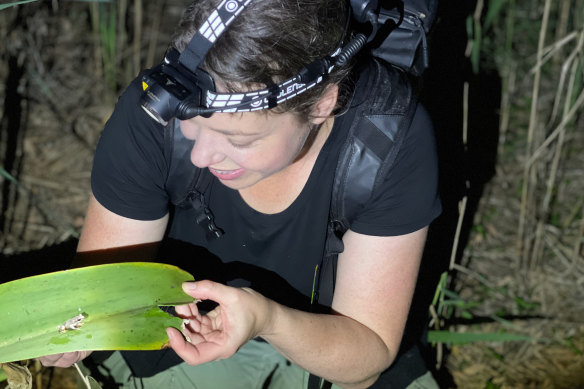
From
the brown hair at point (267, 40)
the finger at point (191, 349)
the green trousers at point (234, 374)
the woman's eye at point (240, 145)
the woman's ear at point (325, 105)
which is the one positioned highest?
the brown hair at point (267, 40)

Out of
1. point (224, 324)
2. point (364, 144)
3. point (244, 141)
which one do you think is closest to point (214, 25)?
point (244, 141)

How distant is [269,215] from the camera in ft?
5.28

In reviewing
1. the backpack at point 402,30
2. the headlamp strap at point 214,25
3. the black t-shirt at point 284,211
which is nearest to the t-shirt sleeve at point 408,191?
the black t-shirt at point 284,211

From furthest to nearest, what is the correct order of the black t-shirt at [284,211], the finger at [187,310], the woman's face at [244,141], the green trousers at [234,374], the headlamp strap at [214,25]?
the green trousers at [234,374], the black t-shirt at [284,211], the finger at [187,310], the woman's face at [244,141], the headlamp strap at [214,25]

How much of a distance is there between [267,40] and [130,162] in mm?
461

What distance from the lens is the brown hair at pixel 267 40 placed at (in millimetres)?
1218

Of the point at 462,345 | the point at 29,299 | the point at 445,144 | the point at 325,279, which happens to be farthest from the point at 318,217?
the point at 445,144

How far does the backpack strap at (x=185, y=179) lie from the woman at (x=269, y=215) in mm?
25

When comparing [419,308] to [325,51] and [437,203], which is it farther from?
[325,51]

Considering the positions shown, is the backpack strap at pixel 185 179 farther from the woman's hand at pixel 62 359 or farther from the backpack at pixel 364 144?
the woman's hand at pixel 62 359

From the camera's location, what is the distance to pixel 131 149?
150 cm

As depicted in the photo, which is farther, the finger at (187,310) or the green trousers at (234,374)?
the green trousers at (234,374)

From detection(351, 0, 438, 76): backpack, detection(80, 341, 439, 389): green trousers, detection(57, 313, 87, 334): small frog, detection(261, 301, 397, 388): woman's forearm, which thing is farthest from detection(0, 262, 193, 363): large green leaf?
detection(351, 0, 438, 76): backpack

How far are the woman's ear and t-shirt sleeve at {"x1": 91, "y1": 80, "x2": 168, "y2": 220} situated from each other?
32 cm
